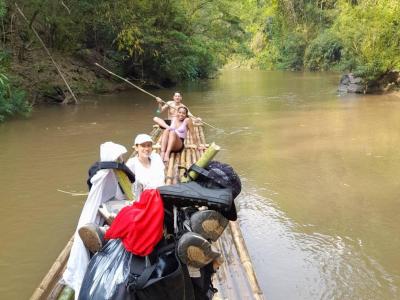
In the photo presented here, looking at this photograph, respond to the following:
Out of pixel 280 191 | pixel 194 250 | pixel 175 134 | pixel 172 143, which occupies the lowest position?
pixel 280 191

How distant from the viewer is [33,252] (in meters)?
4.63

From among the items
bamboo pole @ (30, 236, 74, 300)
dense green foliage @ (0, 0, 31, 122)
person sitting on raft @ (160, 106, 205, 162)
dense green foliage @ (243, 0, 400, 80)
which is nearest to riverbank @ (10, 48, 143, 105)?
dense green foliage @ (0, 0, 31, 122)

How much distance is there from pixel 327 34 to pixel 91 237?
3472 cm

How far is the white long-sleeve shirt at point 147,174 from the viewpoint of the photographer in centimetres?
348

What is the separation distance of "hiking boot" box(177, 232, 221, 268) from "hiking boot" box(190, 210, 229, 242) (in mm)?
52

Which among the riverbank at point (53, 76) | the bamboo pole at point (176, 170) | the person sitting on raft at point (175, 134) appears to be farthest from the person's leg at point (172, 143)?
the riverbank at point (53, 76)

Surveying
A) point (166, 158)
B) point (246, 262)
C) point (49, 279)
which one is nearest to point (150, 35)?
point (166, 158)

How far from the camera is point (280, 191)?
21.1 ft

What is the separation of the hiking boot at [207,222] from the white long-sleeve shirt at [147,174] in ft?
4.72

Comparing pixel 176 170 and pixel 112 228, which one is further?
pixel 176 170

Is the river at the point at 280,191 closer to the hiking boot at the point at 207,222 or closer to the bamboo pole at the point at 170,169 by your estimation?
the bamboo pole at the point at 170,169

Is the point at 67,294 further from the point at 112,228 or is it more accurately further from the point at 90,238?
the point at 112,228

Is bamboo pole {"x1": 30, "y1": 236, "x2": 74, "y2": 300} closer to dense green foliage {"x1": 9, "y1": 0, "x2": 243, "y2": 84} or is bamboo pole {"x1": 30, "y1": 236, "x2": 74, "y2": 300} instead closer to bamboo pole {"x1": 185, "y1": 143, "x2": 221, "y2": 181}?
bamboo pole {"x1": 185, "y1": 143, "x2": 221, "y2": 181}

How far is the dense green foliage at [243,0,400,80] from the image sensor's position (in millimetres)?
16419
